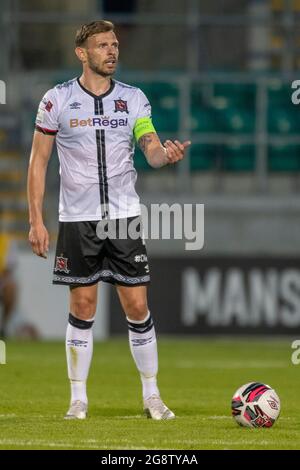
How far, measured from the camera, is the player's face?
8.43m

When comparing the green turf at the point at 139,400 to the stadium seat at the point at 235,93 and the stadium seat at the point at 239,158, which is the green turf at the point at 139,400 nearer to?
the stadium seat at the point at 239,158

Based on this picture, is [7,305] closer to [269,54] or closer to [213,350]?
[213,350]

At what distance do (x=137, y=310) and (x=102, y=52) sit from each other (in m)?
1.53

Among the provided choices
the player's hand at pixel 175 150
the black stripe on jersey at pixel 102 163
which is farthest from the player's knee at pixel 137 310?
the player's hand at pixel 175 150

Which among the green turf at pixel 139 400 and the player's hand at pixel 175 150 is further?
the player's hand at pixel 175 150

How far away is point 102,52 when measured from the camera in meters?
8.43

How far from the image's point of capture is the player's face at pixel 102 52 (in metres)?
8.43

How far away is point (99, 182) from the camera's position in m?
8.55

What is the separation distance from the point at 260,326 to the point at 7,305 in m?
3.09

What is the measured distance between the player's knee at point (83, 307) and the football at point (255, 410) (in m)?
1.04

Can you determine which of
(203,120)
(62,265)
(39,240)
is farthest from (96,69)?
(203,120)

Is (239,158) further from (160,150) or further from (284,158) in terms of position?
(160,150)
